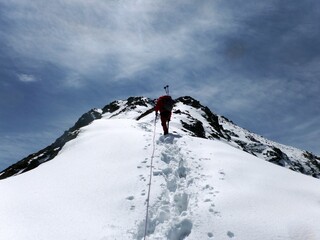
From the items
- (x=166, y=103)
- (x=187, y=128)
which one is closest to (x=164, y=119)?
(x=166, y=103)

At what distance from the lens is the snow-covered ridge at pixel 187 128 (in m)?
37.3

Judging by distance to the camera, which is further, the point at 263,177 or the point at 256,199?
the point at 263,177

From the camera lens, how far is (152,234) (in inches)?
270

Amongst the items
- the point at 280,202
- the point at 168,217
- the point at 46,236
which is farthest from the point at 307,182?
the point at 46,236

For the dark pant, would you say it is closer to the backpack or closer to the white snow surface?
the backpack

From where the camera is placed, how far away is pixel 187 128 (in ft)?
105

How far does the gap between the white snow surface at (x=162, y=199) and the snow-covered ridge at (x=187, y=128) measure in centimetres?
1458

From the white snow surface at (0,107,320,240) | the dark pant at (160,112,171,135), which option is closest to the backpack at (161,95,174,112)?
the dark pant at (160,112,171,135)

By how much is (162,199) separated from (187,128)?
2398 cm

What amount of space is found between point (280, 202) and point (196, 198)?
2045 millimetres

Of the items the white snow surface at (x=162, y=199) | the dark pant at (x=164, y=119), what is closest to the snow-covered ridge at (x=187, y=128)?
the dark pant at (x=164, y=119)

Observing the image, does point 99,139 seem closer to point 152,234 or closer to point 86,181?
point 86,181

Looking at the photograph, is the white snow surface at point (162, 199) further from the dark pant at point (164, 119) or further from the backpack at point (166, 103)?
the backpack at point (166, 103)

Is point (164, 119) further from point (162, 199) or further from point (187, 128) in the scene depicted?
point (187, 128)
